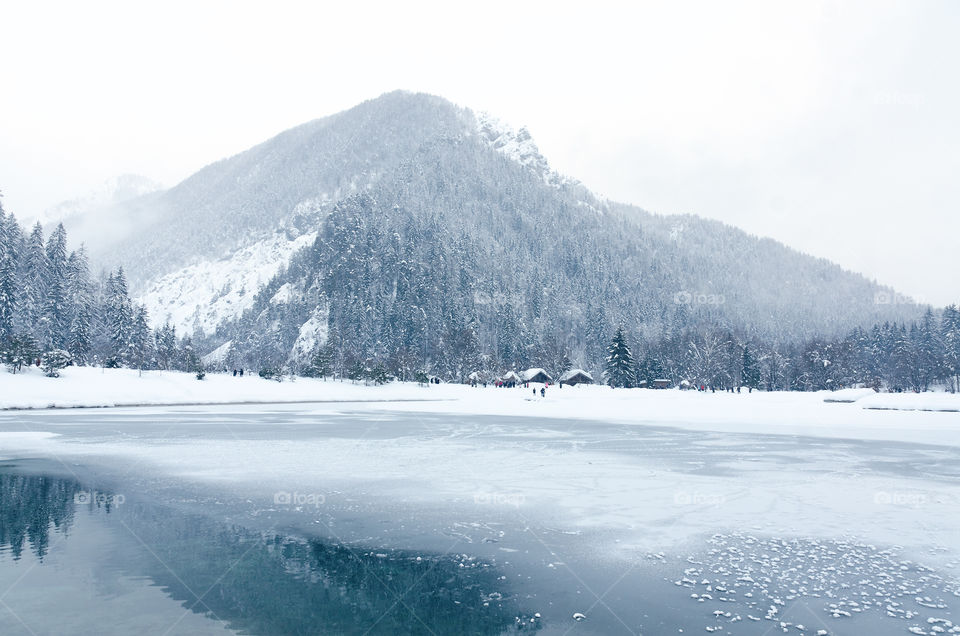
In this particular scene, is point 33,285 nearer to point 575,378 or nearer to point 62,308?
point 62,308

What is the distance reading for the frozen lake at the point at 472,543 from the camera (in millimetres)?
8031

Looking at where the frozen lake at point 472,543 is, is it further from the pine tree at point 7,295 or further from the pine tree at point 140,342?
the pine tree at point 140,342

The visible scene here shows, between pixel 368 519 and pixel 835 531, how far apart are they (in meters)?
10.1

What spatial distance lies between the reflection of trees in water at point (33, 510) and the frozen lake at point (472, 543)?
0.25 ft

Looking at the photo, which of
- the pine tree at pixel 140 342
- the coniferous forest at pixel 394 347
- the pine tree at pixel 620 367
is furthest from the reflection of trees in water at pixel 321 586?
the pine tree at pixel 620 367

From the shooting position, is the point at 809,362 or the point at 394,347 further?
the point at 394,347

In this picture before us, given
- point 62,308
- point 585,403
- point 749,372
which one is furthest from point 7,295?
point 749,372

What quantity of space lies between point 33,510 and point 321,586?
875 cm

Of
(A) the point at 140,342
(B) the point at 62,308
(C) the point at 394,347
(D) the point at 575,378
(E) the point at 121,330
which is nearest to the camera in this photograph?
(B) the point at 62,308

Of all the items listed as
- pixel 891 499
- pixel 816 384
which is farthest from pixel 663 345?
pixel 891 499

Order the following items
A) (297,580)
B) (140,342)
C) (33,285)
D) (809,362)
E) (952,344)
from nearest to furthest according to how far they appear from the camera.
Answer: (297,580) → (33,285) → (140,342) → (809,362) → (952,344)

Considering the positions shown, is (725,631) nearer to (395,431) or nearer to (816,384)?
(395,431)

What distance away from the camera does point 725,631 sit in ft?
24.7

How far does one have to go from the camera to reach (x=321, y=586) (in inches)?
358
